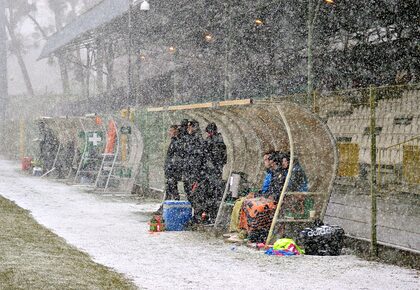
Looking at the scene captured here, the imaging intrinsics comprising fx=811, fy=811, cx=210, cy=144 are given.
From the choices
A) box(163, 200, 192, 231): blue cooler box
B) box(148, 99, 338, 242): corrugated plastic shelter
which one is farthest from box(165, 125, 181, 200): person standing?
box(163, 200, 192, 231): blue cooler box

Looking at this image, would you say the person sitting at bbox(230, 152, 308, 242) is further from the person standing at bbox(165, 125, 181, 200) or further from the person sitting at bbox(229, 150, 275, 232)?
the person standing at bbox(165, 125, 181, 200)

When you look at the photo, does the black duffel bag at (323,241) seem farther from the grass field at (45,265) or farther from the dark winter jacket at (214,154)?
the dark winter jacket at (214,154)

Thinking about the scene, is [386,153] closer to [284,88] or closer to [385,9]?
[385,9]

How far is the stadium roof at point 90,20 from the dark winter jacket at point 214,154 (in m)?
17.6

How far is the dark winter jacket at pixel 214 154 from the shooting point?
14266 millimetres

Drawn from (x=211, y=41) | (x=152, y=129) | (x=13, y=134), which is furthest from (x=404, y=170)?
(x=13, y=134)

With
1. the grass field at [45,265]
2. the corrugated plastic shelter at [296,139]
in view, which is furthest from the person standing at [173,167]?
the grass field at [45,265]

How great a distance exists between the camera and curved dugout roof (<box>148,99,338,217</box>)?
474 inches

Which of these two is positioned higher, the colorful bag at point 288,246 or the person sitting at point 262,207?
the person sitting at point 262,207

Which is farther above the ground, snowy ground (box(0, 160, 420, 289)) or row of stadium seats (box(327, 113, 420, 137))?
row of stadium seats (box(327, 113, 420, 137))

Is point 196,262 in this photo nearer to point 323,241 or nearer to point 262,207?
point 323,241

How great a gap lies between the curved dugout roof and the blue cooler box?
1.17 metres

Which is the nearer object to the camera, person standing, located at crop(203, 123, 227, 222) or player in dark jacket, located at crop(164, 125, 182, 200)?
person standing, located at crop(203, 123, 227, 222)

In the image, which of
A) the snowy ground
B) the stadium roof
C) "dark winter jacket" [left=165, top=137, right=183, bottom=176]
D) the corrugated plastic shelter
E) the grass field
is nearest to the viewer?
the grass field
